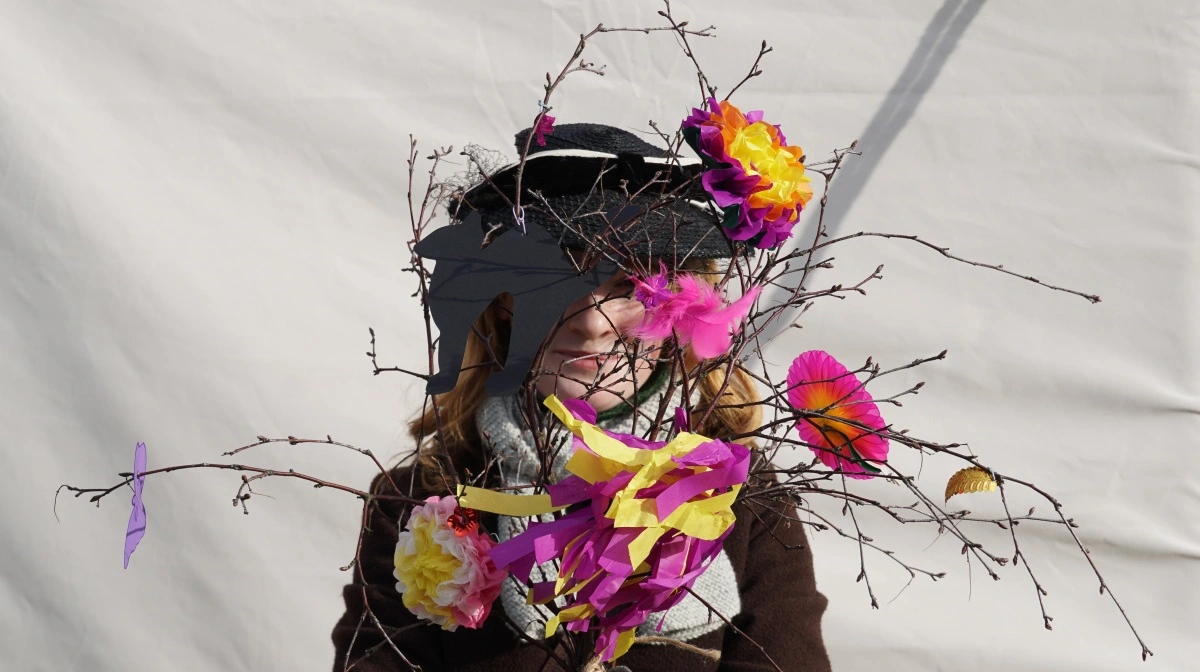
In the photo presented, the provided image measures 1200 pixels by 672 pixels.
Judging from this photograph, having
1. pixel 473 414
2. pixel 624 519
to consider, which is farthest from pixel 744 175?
pixel 473 414

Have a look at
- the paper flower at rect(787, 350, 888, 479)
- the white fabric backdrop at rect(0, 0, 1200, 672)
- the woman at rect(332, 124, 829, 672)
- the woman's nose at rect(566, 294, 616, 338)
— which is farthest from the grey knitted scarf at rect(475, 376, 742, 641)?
the white fabric backdrop at rect(0, 0, 1200, 672)

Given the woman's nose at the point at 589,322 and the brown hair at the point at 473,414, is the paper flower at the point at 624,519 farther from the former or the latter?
the brown hair at the point at 473,414

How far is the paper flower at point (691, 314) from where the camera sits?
52cm

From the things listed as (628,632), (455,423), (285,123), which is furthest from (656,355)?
(285,123)

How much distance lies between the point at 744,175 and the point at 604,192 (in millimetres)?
115

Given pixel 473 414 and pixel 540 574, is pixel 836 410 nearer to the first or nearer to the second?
pixel 540 574

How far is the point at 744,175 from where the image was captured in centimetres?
57

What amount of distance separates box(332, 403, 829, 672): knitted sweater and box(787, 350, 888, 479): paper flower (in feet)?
1.14

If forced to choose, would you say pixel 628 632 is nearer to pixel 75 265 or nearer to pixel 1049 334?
pixel 1049 334

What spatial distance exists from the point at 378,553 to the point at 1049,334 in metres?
0.87

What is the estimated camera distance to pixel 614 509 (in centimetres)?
46

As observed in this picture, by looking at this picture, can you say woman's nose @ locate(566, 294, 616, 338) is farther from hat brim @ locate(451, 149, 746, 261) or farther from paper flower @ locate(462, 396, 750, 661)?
paper flower @ locate(462, 396, 750, 661)

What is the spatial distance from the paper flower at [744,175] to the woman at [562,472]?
0.09 metres

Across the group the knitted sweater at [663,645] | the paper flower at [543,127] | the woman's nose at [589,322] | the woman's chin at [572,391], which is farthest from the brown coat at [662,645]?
the paper flower at [543,127]
